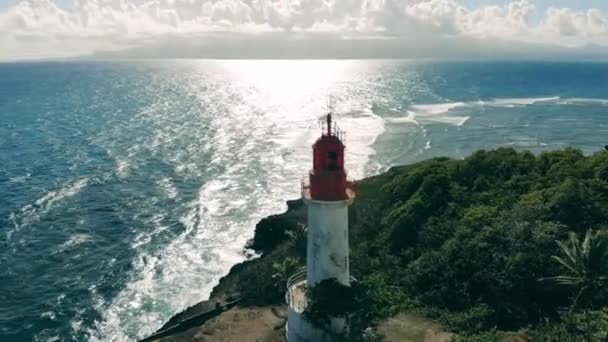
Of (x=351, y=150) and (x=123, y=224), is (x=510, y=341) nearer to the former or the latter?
(x=123, y=224)

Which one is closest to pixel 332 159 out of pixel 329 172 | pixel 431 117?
pixel 329 172

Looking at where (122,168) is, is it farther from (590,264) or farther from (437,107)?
(437,107)

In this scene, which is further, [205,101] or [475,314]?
[205,101]

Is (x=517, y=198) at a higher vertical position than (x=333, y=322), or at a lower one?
higher

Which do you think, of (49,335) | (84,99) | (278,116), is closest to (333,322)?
(49,335)

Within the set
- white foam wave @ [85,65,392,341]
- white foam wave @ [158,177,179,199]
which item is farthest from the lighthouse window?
white foam wave @ [158,177,179,199]

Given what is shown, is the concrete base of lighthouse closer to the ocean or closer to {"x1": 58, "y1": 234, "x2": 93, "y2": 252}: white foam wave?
the ocean
